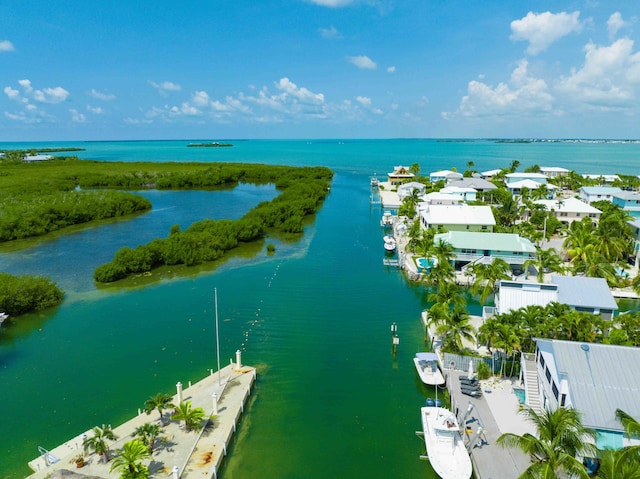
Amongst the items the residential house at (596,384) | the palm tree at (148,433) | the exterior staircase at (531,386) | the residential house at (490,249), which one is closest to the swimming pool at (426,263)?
the residential house at (490,249)

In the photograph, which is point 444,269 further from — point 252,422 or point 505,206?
point 505,206

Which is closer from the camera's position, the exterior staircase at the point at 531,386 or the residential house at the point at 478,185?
the exterior staircase at the point at 531,386

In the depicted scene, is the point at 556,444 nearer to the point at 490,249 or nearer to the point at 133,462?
the point at 133,462

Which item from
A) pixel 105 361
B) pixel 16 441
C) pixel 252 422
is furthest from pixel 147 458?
pixel 105 361

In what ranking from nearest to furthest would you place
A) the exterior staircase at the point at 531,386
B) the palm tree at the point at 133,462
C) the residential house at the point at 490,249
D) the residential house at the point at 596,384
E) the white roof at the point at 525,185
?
the residential house at the point at 596,384 < the palm tree at the point at 133,462 < the exterior staircase at the point at 531,386 < the residential house at the point at 490,249 < the white roof at the point at 525,185

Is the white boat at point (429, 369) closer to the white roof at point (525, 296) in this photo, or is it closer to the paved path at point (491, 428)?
the paved path at point (491, 428)

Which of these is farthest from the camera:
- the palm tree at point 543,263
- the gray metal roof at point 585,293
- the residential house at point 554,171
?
the residential house at point 554,171

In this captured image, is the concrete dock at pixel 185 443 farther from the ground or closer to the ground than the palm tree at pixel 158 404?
closer to the ground

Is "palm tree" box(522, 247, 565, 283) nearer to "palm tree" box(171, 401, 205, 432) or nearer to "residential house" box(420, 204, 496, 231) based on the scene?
"residential house" box(420, 204, 496, 231)
